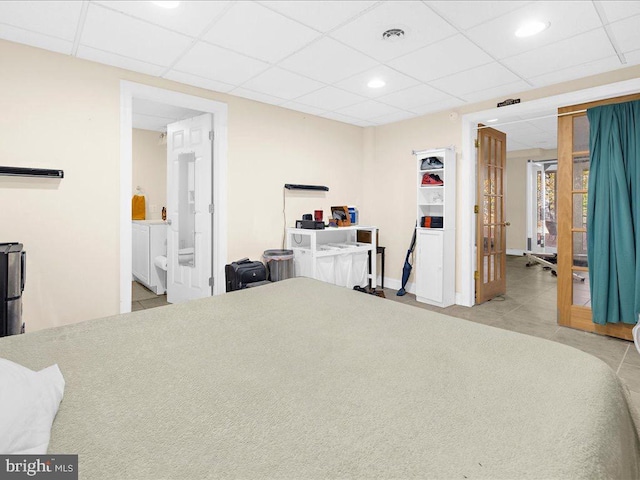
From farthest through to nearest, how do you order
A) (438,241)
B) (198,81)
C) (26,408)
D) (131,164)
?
(438,241) < (198,81) < (131,164) < (26,408)

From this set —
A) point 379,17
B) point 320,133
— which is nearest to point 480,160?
point 320,133

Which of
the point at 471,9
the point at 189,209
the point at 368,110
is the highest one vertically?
the point at 368,110

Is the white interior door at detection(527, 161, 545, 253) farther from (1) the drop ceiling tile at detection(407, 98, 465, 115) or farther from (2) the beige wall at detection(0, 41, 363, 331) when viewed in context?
(2) the beige wall at detection(0, 41, 363, 331)

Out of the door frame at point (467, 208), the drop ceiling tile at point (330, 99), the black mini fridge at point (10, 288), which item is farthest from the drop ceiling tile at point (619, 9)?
the black mini fridge at point (10, 288)

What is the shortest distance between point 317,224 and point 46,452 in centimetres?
362

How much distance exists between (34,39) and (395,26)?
272 cm

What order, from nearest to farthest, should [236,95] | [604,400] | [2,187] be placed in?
1. [604,400]
2. [2,187]
3. [236,95]

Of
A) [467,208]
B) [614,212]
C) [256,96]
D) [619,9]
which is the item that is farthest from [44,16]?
[614,212]

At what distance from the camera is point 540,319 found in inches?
146

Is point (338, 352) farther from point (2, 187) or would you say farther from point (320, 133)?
point (320, 133)

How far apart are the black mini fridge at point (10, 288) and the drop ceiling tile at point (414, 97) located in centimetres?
365

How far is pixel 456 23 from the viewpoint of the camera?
237cm

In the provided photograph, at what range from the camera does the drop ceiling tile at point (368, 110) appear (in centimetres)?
419

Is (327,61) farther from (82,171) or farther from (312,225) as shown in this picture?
(82,171)
